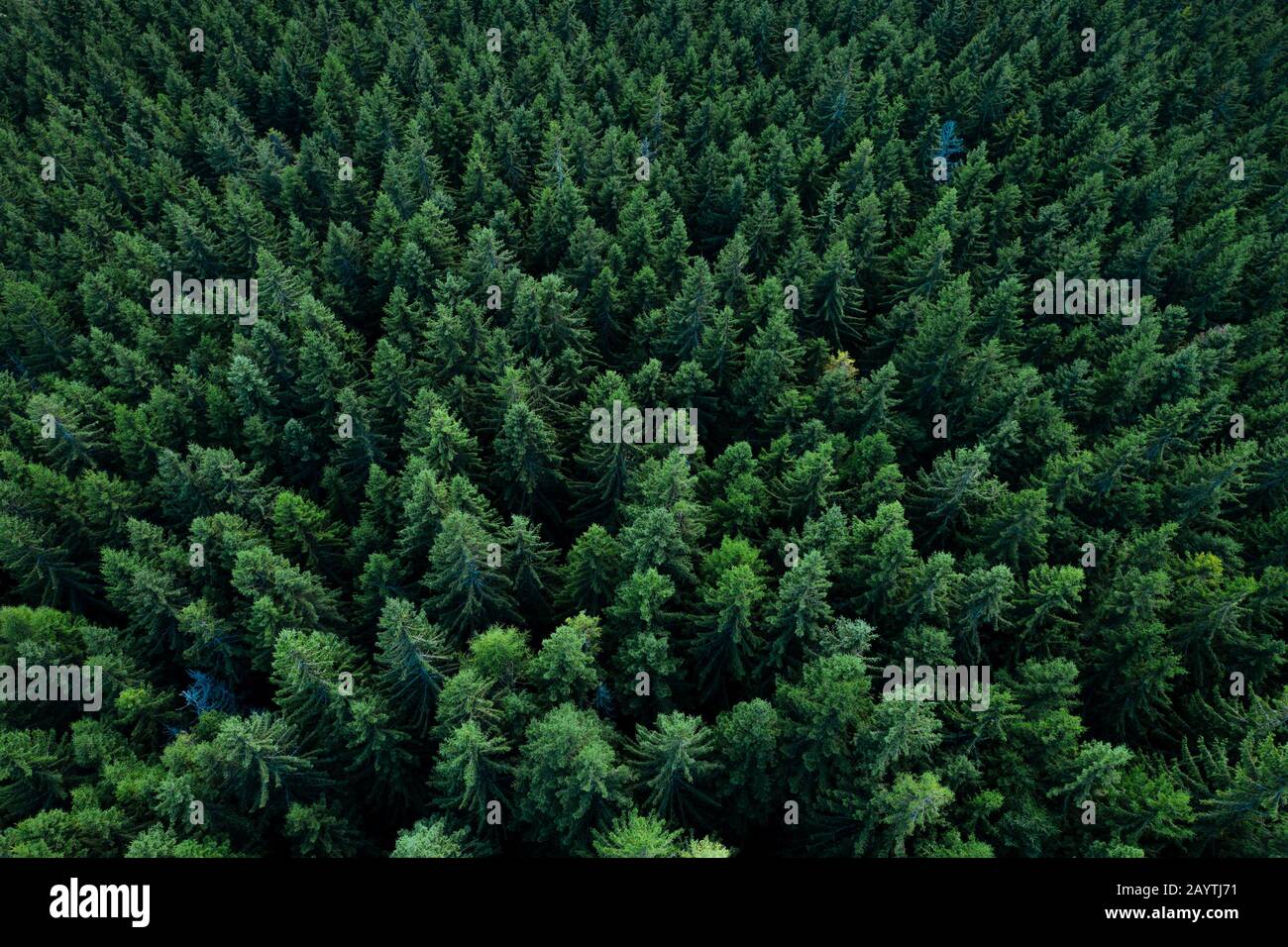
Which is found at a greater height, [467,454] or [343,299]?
[343,299]

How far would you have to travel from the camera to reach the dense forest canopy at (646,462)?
25.0 m

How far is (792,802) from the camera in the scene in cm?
2547

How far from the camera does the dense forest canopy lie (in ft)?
82.1

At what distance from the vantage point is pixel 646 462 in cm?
3247

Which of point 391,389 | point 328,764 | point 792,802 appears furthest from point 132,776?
point 792,802

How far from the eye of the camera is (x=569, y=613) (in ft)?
107

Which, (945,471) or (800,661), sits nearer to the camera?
(800,661)

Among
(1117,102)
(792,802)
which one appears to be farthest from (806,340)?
(1117,102)
